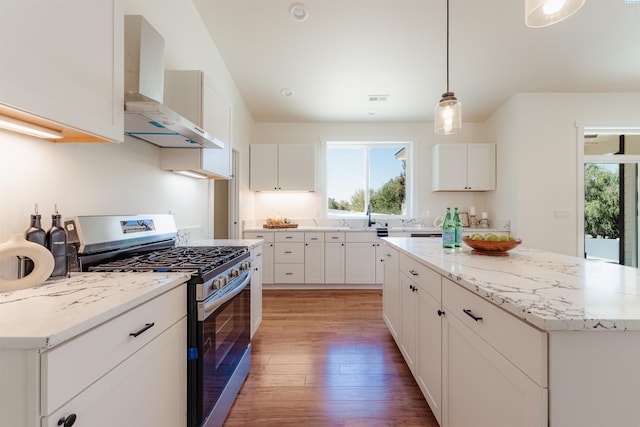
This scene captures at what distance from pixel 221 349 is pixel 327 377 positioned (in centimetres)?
89

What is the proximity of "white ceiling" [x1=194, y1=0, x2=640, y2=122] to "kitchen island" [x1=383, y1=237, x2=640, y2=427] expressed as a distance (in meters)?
2.58

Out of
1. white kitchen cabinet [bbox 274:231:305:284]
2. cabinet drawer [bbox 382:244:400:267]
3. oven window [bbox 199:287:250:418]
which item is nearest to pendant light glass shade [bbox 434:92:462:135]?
cabinet drawer [bbox 382:244:400:267]

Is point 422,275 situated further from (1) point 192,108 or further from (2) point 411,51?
(2) point 411,51

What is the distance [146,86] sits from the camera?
1565 millimetres

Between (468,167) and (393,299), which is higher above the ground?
(468,167)

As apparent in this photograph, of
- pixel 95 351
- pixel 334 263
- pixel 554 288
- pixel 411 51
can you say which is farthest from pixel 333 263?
pixel 95 351

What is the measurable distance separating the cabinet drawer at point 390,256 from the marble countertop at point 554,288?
61 cm

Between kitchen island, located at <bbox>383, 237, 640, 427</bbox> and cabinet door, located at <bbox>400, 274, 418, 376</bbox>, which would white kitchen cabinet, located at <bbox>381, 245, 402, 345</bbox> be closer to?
cabinet door, located at <bbox>400, 274, 418, 376</bbox>

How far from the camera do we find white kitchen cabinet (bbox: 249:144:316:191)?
4566 mm

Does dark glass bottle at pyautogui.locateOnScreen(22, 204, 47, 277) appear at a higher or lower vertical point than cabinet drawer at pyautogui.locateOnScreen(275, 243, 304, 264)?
higher

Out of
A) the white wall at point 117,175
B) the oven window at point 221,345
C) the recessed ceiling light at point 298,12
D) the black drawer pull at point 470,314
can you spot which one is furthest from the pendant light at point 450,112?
the white wall at point 117,175

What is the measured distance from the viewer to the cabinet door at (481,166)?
447cm

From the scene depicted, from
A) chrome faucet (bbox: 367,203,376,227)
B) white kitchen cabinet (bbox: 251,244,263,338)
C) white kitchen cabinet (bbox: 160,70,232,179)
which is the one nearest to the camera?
white kitchen cabinet (bbox: 160,70,232,179)

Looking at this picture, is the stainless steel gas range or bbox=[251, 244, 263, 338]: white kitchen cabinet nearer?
the stainless steel gas range
